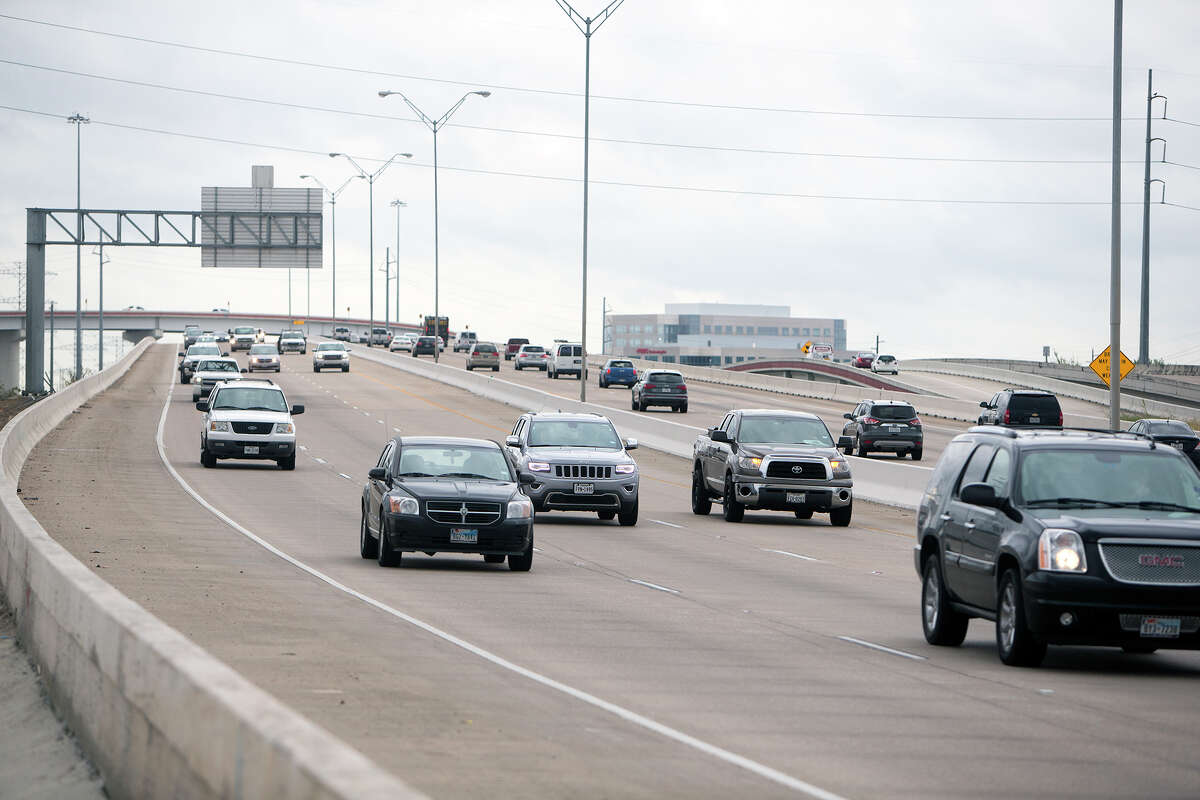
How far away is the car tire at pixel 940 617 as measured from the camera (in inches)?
546

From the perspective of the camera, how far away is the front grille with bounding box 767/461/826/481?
93.7 ft

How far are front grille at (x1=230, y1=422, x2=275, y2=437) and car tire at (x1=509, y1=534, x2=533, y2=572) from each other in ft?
60.5

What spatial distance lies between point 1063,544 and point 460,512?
8.98 m

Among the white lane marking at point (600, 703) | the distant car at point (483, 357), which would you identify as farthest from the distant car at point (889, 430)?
the distant car at point (483, 357)

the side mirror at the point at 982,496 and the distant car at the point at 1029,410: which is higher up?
the side mirror at the point at 982,496

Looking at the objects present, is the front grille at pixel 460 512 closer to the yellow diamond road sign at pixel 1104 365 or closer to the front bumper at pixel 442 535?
the front bumper at pixel 442 535

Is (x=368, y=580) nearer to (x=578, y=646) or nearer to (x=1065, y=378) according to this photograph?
(x=578, y=646)

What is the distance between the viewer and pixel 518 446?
2792cm

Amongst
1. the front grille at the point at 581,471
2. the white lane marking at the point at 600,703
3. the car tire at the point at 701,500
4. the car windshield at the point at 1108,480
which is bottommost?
the car tire at the point at 701,500

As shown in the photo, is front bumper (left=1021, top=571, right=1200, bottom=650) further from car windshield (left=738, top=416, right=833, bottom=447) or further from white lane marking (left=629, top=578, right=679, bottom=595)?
car windshield (left=738, top=416, right=833, bottom=447)

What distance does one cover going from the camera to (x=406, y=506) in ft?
63.7

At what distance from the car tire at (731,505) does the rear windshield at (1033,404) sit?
21.8 m

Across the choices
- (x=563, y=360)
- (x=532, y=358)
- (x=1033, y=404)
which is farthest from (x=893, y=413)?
(x=532, y=358)

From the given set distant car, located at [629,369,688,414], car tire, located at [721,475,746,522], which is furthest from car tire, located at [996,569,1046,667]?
distant car, located at [629,369,688,414]
